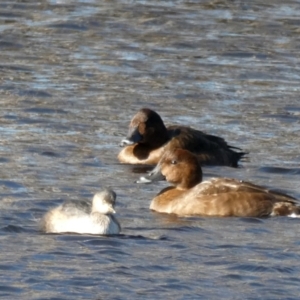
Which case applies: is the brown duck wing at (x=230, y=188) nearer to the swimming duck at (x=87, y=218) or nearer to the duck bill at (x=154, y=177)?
the duck bill at (x=154, y=177)

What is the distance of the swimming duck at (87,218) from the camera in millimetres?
11445

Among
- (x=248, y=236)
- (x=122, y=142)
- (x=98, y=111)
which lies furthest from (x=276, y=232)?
(x=98, y=111)

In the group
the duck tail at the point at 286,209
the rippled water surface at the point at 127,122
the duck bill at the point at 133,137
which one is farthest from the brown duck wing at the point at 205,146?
the duck tail at the point at 286,209

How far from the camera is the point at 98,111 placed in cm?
1780

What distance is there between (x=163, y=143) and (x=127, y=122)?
4.19ft

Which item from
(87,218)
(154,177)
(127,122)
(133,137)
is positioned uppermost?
(87,218)

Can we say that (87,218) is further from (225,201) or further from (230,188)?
(230,188)

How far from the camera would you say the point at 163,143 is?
16.2 m

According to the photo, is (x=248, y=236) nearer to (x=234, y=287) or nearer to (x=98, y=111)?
(x=234, y=287)

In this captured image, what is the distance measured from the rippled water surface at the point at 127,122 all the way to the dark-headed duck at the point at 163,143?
18 centimetres

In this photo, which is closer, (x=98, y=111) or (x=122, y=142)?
(x=122, y=142)

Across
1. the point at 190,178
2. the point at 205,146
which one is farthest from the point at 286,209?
the point at 205,146

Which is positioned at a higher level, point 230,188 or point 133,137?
point 230,188

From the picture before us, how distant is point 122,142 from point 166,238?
Result: 168 inches
